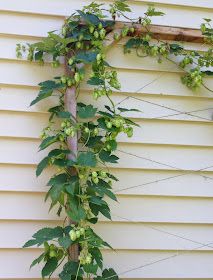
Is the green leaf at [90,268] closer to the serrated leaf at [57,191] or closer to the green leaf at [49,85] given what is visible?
the serrated leaf at [57,191]

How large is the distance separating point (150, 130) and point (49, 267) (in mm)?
879

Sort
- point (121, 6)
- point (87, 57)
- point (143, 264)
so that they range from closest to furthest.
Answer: point (87, 57) < point (121, 6) < point (143, 264)

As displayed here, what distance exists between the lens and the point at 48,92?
197 centimetres

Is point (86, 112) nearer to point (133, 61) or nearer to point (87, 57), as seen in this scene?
point (87, 57)

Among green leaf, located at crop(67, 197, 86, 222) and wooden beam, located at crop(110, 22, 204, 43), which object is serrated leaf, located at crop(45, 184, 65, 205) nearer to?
green leaf, located at crop(67, 197, 86, 222)

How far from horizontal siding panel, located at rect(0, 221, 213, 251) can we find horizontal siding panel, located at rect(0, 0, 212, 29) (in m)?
1.00

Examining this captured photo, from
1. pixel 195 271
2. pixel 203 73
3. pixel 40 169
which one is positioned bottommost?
pixel 195 271

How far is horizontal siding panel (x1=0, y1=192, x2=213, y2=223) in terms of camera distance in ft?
6.81

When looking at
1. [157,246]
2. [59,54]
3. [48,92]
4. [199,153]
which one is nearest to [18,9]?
[59,54]

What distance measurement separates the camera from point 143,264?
218cm

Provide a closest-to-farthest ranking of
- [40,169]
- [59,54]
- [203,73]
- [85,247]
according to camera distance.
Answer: [85,247], [40,169], [59,54], [203,73]

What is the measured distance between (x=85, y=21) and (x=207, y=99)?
796mm

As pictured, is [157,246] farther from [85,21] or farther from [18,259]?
[85,21]

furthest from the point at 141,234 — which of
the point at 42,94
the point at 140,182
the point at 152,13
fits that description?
the point at 152,13
